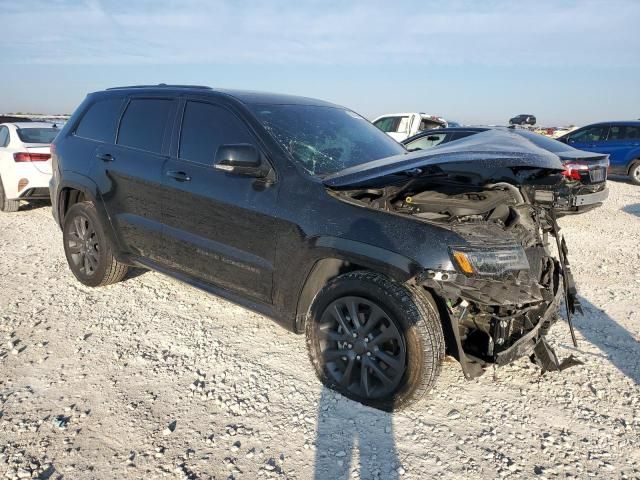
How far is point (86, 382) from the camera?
10.0ft

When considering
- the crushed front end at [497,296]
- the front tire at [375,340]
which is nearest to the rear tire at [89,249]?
the front tire at [375,340]

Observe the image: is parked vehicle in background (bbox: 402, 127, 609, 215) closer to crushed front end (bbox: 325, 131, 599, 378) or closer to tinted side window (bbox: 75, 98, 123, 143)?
crushed front end (bbox: 325, 131, 599, 378)

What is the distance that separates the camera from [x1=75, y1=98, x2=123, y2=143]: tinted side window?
430 centimetres

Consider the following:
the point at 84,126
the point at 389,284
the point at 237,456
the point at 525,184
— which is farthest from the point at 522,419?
the point at 84,126

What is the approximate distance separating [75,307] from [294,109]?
2.59m

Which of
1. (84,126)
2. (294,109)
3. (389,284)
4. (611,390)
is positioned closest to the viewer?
(389,284)

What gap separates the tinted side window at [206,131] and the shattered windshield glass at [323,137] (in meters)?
0.20

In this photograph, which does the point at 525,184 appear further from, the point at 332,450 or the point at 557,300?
the point at 332,450

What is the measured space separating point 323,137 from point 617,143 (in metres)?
12.3

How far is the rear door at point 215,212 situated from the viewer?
314cm

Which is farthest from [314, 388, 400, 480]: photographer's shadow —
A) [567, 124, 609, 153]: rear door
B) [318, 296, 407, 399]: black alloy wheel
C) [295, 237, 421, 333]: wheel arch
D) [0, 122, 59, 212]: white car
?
[567, 124, 609, 153]: rear door

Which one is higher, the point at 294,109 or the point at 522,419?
the point at 294,109

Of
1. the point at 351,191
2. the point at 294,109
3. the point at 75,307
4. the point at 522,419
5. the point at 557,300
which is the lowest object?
the point at 75,307

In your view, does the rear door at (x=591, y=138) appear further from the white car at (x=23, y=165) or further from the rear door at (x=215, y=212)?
the white car at (x=23, y=165)
